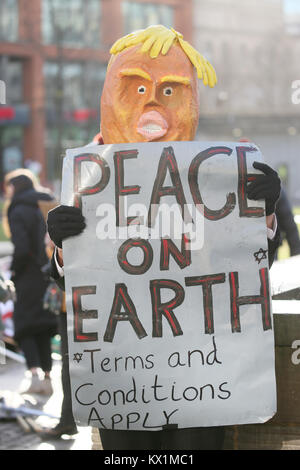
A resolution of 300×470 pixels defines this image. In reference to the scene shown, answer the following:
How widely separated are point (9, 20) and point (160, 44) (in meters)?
30.8

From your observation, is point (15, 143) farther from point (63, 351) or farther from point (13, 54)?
point (63, 351)

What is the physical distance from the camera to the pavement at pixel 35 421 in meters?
4.34

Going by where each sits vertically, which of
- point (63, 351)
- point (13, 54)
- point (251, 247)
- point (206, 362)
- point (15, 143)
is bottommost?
point (63, 351)

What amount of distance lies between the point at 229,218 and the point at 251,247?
12 centimetres

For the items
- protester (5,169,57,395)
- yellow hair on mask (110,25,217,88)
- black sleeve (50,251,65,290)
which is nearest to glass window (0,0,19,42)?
protester (5,169,57,395)

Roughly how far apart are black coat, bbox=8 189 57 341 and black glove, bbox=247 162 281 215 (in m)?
3.28

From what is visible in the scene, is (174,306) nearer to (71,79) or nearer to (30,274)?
(30,274)

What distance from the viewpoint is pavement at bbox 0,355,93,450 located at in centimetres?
434

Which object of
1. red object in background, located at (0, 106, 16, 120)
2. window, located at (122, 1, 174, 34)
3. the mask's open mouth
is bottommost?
the mask's open mouth

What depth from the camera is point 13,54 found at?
108 feet

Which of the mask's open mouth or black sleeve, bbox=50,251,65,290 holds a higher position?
the mask's open mouth

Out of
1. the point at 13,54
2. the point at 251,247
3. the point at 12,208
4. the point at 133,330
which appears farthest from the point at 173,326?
the point at 13,54

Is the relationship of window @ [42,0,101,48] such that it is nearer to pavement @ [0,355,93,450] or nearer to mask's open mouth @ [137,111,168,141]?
pavement @ [0,355,93,450]

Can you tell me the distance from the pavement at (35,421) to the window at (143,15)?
30523mm
